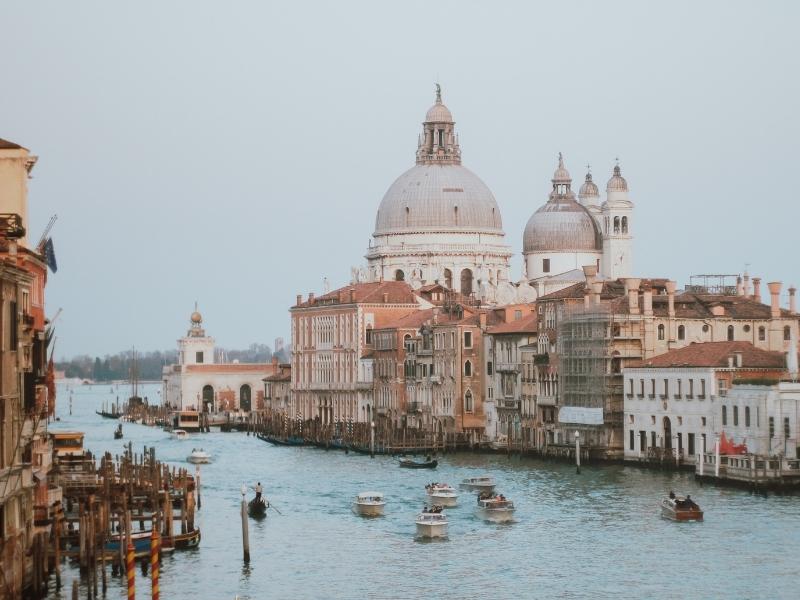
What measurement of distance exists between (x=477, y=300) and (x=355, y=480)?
34.9m

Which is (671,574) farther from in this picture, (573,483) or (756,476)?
(573,483)

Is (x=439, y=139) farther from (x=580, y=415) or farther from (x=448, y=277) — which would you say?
(x=580, y=415)

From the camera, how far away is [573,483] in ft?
179

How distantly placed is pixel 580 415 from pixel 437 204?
41.7m

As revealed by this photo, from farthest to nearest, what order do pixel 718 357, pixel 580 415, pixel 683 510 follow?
pixel 580 415
pixel 718 357
pixel 683 510

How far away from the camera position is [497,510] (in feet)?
147

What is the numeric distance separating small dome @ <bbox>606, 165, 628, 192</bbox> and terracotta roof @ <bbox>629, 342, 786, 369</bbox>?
3770 cm

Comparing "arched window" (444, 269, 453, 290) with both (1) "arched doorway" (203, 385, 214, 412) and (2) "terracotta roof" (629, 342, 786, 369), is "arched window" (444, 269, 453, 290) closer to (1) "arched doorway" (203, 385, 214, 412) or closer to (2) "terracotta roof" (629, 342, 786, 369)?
(1) "arched doorway" (203, 385, 214, 412)

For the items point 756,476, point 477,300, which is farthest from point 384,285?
point 756,476

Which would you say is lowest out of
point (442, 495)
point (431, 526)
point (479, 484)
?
point (431, 526)

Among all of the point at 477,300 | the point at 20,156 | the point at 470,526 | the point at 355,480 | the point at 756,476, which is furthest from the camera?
the point at 477,300

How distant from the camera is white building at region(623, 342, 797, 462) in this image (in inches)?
2010

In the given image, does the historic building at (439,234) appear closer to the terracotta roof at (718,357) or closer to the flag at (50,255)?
→ the terracotta roof at (718,357)

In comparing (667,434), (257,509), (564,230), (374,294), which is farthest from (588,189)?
(257,509)
